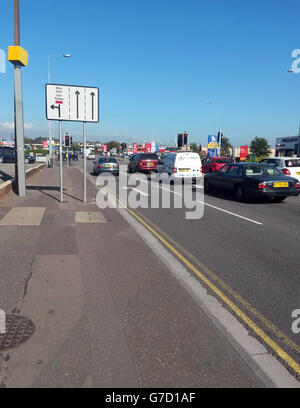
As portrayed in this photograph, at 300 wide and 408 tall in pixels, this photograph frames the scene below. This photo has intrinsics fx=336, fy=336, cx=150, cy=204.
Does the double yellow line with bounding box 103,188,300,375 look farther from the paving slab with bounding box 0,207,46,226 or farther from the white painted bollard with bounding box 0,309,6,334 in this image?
the paving slab with bounding box 0,207,46,226

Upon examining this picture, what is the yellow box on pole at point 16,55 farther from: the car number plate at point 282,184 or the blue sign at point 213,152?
the blue sign at point 213,152

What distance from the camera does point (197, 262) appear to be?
588 cm

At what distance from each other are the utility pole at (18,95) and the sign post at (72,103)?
6.48ft

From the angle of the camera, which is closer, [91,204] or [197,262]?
[197,262]

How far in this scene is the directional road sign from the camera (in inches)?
428

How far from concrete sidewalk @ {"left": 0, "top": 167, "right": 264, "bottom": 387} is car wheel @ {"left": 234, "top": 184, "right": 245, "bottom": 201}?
24.0 ft

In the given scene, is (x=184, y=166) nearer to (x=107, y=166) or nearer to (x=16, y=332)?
(x=107, y=166)

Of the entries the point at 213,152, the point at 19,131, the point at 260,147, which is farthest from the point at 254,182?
the point at 260,147

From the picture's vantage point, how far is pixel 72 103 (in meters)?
11.1

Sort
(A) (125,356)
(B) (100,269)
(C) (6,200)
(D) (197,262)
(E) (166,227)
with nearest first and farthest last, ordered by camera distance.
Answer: (A) (125,356), (B) (100,269), (D) (197,262), (E) (166,227), (C) (6,200)

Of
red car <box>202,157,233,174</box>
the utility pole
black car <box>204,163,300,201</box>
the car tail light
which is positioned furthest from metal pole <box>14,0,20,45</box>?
red car <box>202,157,233,174</box>
